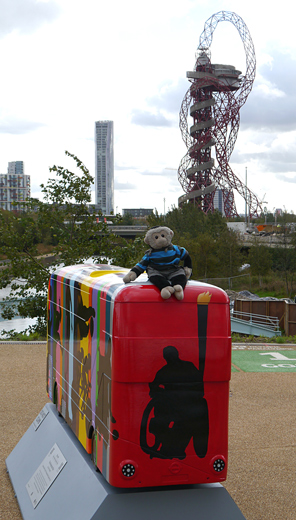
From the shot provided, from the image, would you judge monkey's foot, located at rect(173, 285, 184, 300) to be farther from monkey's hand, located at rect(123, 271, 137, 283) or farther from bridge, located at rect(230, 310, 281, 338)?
bridge, located at rect(230, 310, 281, 338)

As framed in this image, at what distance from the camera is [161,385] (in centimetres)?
472

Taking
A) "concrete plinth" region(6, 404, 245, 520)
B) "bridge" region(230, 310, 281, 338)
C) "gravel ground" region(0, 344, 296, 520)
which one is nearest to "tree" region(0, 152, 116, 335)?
"gravel ground" region(0, 344, 296, 520)

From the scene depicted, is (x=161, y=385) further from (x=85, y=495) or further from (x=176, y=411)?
(x=85, y=495)

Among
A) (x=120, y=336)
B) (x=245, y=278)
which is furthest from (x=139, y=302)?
(x=245, y=278)

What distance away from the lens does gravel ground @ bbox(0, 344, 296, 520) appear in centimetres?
624

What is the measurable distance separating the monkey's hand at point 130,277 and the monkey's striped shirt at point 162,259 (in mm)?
113

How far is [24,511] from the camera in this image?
5758mm

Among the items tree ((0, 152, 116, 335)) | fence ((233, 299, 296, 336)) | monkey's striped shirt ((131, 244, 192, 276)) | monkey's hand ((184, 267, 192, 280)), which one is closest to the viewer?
monkey's striped shirt ((131, 244, 192, 276))

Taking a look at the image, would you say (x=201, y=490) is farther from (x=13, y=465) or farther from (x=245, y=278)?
(x=245, y=278)

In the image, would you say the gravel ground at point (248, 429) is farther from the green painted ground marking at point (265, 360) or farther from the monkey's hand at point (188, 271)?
the monkey's hand at point (188, 271)

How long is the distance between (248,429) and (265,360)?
5.30 meters

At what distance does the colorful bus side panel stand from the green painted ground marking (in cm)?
796

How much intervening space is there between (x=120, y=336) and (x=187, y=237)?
49.0 meters

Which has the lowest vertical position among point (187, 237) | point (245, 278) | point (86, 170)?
point (245, 278)
